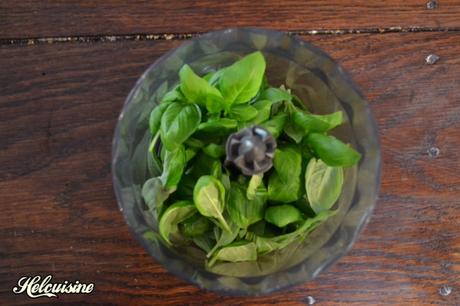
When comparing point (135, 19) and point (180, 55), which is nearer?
point (180, 55)

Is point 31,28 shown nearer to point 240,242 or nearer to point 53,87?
point 53,87

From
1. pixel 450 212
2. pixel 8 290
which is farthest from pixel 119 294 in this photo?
pixel 450 212

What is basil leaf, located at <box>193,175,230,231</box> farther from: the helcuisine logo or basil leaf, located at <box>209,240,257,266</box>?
the helcuisine logo

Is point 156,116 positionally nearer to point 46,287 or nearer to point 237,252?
point 237,252

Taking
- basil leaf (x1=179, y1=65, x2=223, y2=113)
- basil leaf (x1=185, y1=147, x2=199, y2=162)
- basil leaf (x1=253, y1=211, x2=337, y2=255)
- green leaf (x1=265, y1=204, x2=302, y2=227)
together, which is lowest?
basil leaf (x1=253, y1=211, x2=337, y2=255)

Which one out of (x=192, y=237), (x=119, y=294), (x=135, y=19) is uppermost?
(x=135, y=19)

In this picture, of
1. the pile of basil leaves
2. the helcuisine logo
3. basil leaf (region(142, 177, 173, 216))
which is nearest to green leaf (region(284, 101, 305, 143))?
the pile of basil leaves

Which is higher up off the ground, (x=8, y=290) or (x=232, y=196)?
(x=232, y=196)
